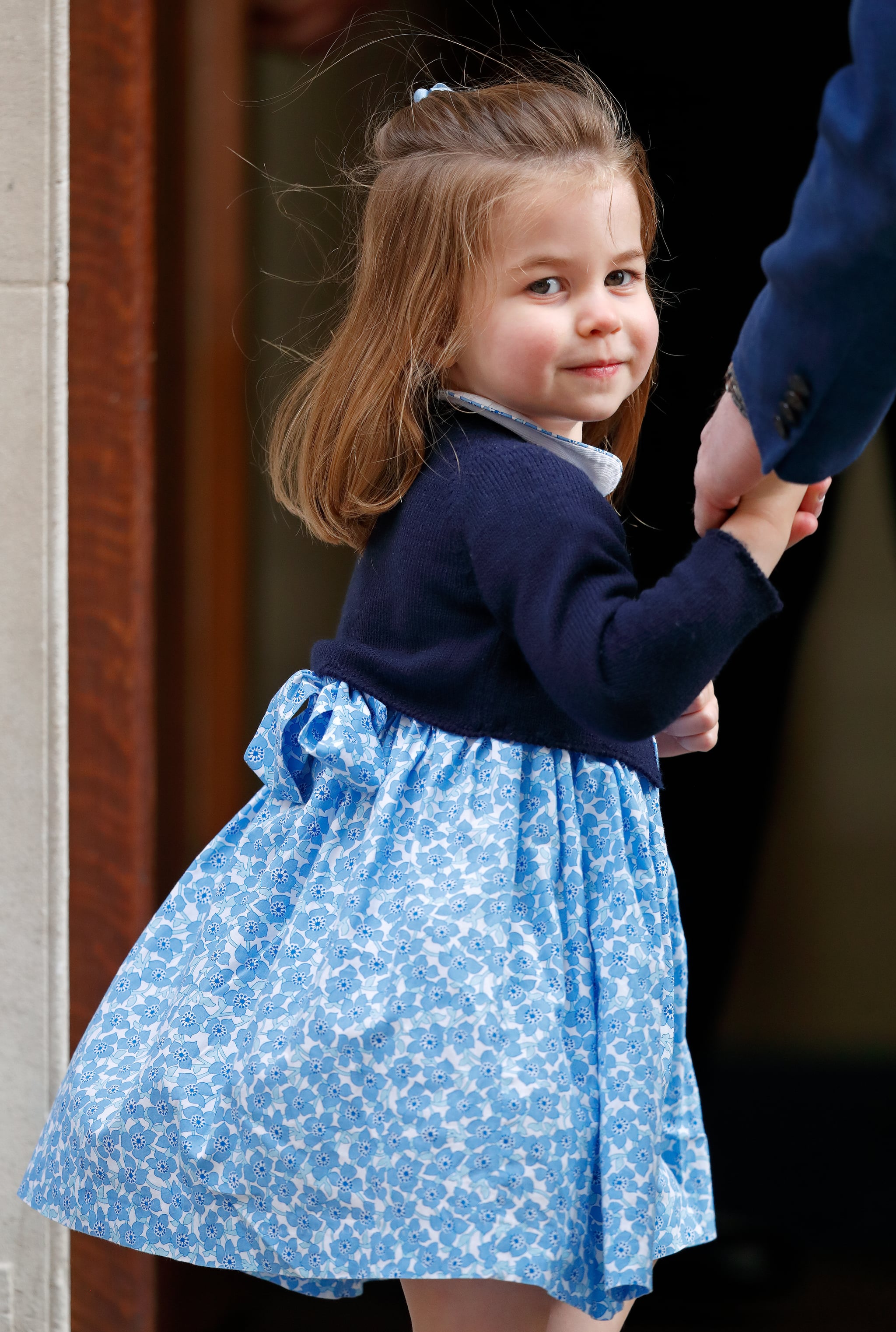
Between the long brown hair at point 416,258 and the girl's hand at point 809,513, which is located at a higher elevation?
the long brown hair at point 416,258

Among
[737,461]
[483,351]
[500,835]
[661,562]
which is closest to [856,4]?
[737,461]

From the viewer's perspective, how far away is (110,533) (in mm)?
1988

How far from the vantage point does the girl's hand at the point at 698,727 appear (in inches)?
48.1

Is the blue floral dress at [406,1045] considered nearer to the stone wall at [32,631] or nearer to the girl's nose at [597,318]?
the girl's nose at [597,318]

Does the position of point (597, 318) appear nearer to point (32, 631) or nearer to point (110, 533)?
point (110, 533)

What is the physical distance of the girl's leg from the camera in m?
1.11

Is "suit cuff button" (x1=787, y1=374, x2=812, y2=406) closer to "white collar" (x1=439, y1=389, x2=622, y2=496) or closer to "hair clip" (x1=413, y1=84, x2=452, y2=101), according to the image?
"white collar" (x1=439, y1=389, x2=622, y2=496)

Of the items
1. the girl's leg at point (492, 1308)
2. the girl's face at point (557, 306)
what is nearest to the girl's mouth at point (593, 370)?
the girl's face at point (557, 306)

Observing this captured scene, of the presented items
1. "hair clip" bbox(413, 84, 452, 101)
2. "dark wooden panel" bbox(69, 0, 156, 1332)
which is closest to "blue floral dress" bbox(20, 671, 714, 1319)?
"hair clip" bbox(413, 84, 452, 101)

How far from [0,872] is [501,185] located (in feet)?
4.57

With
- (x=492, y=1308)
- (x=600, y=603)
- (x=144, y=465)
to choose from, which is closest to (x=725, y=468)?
(x=600, y=603)

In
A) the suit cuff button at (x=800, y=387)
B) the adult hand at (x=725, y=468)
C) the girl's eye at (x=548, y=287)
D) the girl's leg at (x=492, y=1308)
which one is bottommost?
the girl's leg at (x=492, y=1308)

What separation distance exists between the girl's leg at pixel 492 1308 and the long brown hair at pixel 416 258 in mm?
683

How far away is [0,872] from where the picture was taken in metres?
2.04
